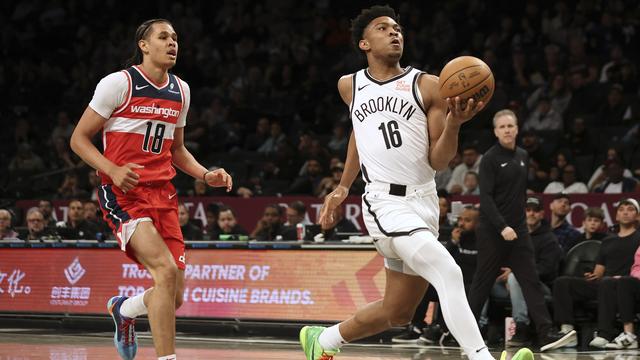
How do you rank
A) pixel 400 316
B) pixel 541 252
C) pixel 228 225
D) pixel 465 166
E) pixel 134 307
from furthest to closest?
pixel 465 166
pixel 228 225
pixel 541 252
pixel 134 307
pixel 400 316

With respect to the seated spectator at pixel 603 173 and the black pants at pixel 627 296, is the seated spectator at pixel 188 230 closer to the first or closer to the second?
the seated spectator at pixel 603 173

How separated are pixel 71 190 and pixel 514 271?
411 inches

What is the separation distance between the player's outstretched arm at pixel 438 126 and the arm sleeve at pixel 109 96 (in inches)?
78.1

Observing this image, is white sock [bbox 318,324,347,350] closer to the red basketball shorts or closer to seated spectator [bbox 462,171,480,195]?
the red basketball shorts

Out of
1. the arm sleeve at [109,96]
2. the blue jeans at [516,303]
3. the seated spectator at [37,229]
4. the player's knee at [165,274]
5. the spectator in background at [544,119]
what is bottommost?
the blue jeans at [516,303]

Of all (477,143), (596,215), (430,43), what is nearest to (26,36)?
(430,43)

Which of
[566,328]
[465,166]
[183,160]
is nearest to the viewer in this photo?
[183,160]

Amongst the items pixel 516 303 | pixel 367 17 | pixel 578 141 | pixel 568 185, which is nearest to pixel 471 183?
pixel 568 185

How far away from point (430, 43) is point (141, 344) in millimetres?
10878

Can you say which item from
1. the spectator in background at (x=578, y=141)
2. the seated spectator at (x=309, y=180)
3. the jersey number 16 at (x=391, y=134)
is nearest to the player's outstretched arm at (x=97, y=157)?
the jersey number 16 at (x=391, y=134)

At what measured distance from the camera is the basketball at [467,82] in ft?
19.9

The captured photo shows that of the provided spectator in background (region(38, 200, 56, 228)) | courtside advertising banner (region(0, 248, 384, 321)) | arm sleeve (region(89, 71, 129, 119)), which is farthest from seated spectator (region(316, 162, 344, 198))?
arm sleeve (region(89, 71, 129, 119))

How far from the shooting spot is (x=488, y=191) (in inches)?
423

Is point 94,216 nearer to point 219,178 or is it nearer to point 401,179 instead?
point 219,178
